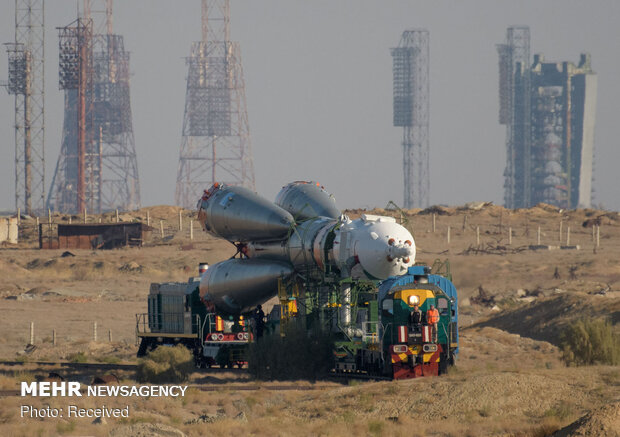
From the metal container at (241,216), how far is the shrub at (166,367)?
526cm

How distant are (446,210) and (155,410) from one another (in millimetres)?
93230

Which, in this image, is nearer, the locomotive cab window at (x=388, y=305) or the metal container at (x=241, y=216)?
the locomotive cab window at (x=388, y=305)

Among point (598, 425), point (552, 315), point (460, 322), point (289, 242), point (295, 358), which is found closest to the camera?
point (598, 425)

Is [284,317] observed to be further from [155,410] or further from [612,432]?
[612,432]

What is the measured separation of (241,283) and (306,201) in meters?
4.30

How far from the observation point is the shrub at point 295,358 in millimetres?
37438

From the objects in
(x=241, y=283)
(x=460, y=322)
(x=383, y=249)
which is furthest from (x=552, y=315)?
(x=383, y=249)

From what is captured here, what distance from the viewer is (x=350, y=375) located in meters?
36.9

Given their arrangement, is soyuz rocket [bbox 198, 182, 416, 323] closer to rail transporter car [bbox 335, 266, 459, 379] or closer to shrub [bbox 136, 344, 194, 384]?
rail transporter car [bbox 335, 266, 459, 379]

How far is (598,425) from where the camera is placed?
74.9ft

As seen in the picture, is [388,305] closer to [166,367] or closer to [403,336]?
[403,336]

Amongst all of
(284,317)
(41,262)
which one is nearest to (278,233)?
(284,317)

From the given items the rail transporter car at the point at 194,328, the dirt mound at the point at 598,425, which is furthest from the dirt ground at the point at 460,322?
the rail transporter car at the point at 194,328

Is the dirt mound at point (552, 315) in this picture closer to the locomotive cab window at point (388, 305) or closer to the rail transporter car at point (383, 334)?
the rail transporter car at point (383, 334)
